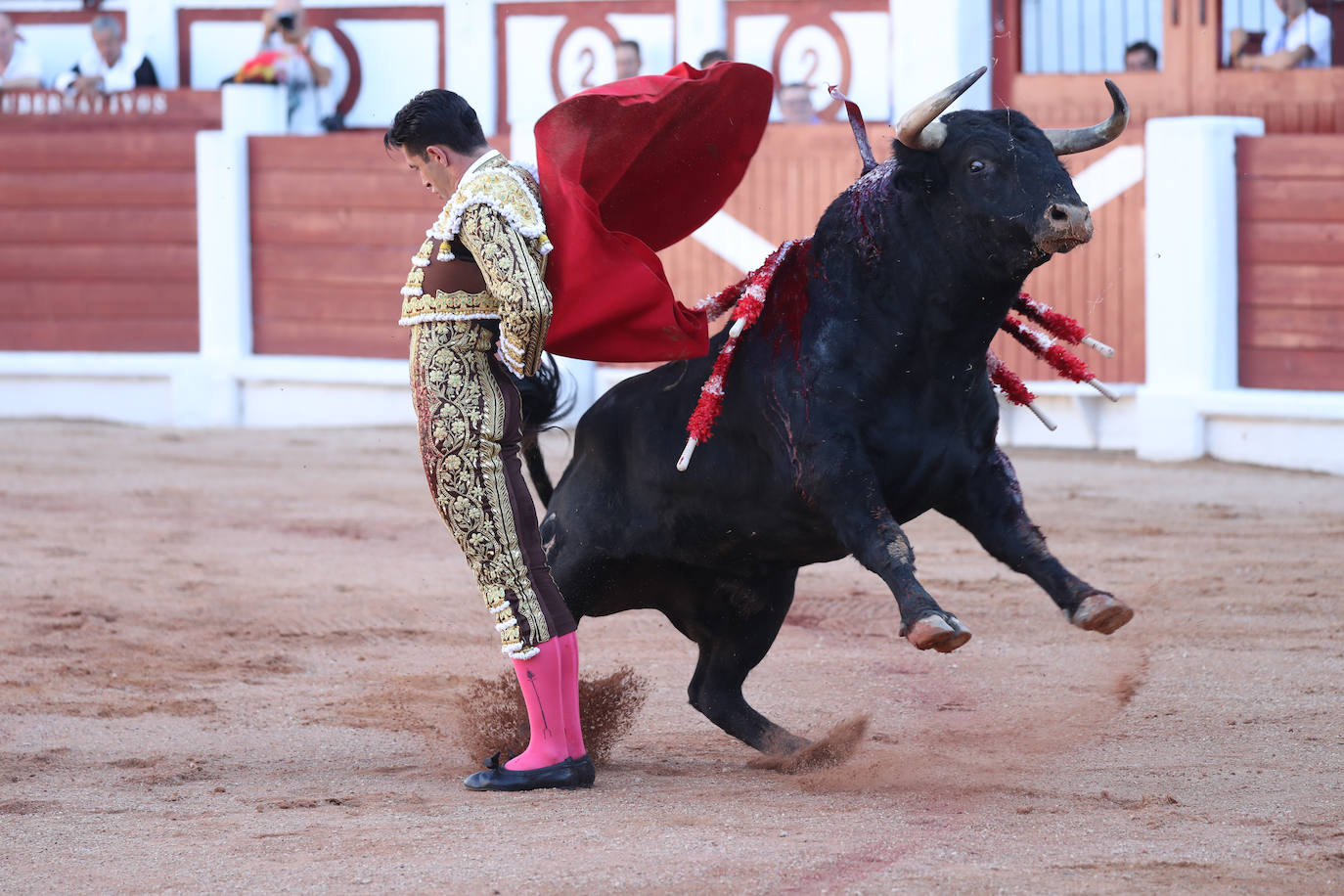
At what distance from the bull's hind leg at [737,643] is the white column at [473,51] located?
7423mm

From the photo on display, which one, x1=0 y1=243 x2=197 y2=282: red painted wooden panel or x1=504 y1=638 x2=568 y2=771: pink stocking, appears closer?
x1=504 y1=638 x2=568 y2=771: pink stocking

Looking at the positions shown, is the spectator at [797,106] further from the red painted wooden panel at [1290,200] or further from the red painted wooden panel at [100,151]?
the red painted wooden panel at [100,151]

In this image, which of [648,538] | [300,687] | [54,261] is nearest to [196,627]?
[300,687]

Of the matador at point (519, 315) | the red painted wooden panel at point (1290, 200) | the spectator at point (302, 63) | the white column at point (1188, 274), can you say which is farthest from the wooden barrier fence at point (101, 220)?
the matador at point (519, 315)

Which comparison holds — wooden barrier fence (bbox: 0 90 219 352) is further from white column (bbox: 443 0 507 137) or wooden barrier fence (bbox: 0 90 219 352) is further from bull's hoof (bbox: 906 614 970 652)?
bull's hoof (bbox: 906 614 970 652)

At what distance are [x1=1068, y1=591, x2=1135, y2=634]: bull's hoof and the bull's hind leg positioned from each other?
764 millimetres

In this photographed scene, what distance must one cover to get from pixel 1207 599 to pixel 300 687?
2708 mm

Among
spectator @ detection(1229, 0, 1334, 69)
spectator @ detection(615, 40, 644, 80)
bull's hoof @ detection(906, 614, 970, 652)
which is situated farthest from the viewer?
spectator @ detection(615, 40, 644, 80)

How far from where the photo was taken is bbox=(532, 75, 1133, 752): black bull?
323 centimetres

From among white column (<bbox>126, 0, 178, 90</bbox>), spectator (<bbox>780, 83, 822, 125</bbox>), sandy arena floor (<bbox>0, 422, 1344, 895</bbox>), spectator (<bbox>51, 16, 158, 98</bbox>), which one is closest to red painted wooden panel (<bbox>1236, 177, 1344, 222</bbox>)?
sandy arena floor (<bbox>0, 422, 1344, 895</bbox>)

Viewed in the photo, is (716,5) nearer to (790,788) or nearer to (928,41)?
(928,41)

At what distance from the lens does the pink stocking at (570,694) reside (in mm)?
3463

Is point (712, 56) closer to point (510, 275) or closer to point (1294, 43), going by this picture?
point (1294, 43)

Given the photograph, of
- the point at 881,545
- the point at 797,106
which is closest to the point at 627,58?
the point at 797,106
